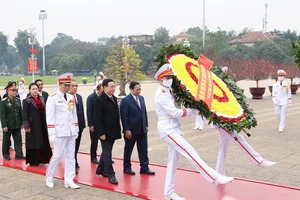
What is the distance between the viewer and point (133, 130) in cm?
604

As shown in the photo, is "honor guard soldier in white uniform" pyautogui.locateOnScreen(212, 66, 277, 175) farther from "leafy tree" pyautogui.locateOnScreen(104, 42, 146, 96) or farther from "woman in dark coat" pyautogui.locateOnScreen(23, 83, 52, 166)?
"leafy tree" pyautogui.locateOnScreen(104, 42, 146, 96)

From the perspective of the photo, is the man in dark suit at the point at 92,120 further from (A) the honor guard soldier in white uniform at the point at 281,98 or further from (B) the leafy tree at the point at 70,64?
(B) the leafy tree at the point at 70,64

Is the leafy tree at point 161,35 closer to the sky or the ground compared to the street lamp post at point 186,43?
closer to the sky

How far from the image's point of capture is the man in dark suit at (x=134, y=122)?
6.02 m

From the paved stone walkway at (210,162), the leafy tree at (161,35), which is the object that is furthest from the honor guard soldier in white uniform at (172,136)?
the leafy tree at (161,35)

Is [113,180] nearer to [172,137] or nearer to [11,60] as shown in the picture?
[172,137]

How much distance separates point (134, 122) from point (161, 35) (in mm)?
95415

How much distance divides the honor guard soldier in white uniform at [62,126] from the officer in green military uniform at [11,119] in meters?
2.24

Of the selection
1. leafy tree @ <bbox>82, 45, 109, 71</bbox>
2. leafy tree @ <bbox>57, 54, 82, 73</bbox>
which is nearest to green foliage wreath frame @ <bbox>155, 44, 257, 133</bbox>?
leafy tree @ <bbox>82, 45, 109, 71</bbox>

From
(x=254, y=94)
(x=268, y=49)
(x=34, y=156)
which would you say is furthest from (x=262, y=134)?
(x=268, y=49)

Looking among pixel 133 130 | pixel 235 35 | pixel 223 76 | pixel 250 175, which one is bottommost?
pixel 250 175

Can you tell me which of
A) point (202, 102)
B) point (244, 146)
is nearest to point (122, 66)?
point (244, 146)

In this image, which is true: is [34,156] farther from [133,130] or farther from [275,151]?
[275,151]

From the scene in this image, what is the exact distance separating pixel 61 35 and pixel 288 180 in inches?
6484
